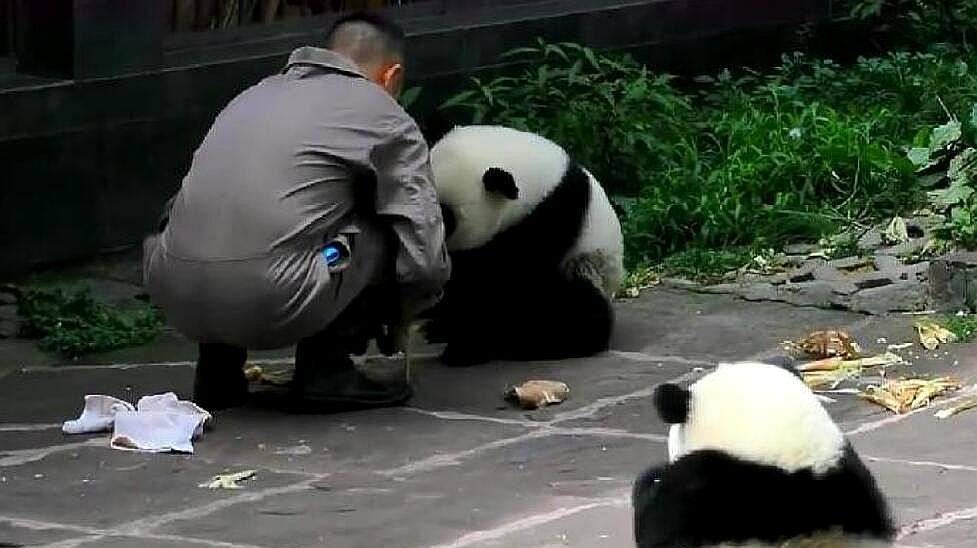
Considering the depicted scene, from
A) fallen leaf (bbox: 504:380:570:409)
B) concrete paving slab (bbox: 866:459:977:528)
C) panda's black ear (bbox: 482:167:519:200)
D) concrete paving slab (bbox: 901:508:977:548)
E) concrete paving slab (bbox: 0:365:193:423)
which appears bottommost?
concrete paving slab (bbox: 0:365:193:423)

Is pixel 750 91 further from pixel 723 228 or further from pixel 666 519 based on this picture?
pixel 666 519

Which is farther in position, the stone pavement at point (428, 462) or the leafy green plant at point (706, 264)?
the leafy green plant at point (706, 264)

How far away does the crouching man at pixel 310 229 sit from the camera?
6691 mm

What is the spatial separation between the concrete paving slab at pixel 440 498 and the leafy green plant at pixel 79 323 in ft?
7.86

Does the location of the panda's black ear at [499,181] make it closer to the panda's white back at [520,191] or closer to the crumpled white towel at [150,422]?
the panda's white back at [520,191]

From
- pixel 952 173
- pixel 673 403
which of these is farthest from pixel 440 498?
pixel 952 173

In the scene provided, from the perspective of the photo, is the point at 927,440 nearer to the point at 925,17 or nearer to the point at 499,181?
the point at 499,181

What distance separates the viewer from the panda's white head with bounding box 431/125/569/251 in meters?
7.57

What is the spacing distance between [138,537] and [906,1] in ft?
31.3

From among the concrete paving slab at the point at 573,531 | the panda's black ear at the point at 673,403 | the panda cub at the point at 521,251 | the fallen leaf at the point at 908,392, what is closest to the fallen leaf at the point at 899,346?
the fallen leaf at the point at 908,392

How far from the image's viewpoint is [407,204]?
22.5ft

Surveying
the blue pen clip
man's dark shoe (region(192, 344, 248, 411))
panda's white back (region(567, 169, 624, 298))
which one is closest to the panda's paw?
panda's white back (region(567, 169, 624, 298))

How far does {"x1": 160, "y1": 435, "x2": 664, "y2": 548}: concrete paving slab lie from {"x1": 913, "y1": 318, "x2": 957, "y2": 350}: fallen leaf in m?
1.64

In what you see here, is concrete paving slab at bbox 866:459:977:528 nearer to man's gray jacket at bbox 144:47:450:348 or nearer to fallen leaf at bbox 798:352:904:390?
fallen leaf at bbox 798:352:904:390
